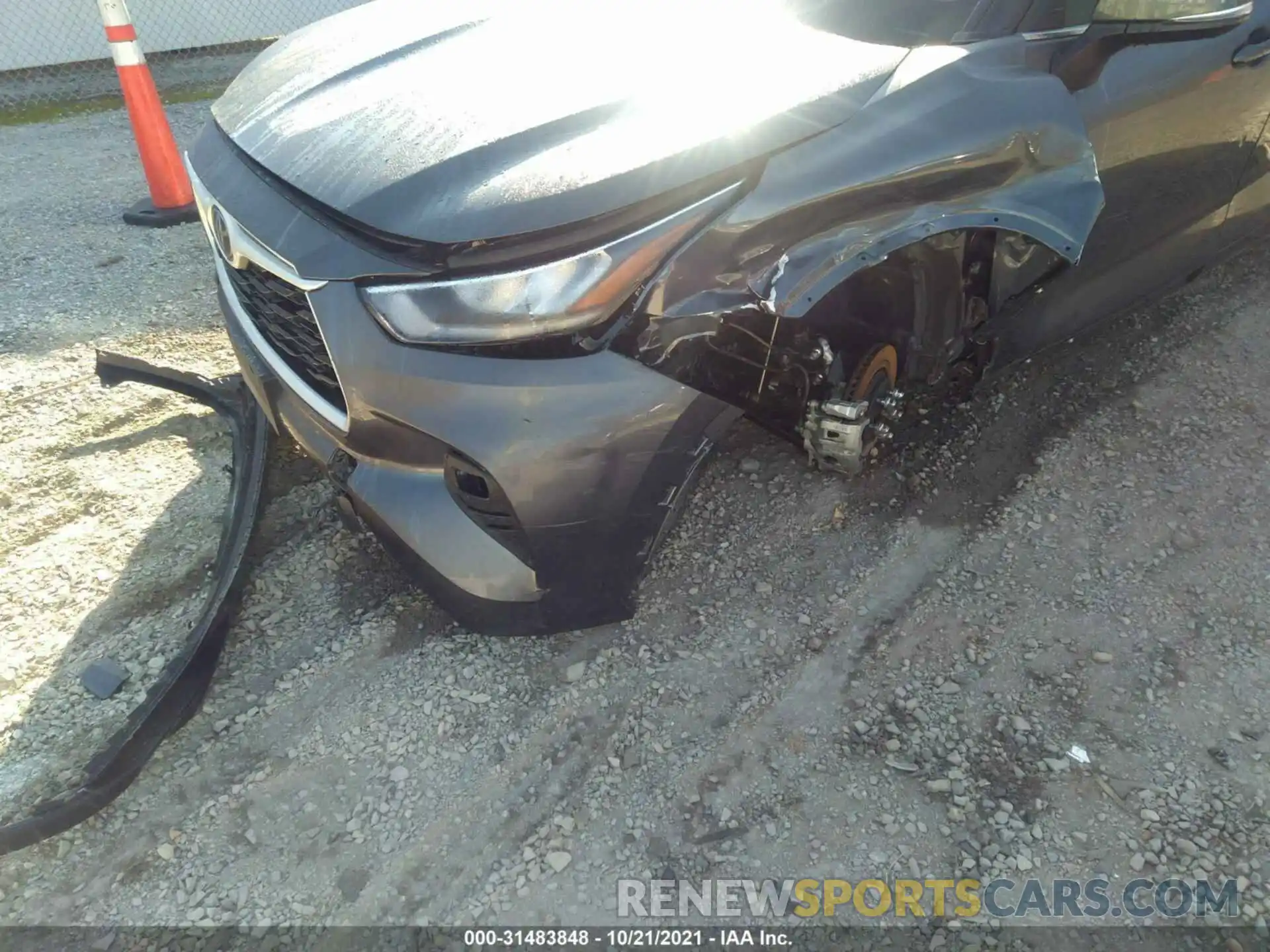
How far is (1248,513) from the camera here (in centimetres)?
270

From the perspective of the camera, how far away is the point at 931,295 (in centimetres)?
241

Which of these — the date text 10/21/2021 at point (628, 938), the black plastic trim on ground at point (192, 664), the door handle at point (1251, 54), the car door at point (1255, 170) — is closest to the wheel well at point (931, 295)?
the door handle at point (1251, 54)

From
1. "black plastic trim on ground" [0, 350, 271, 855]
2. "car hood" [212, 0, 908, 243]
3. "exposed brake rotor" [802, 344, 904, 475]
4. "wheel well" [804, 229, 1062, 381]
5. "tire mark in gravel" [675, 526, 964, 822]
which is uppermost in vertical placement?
"car hood" [212, 0, 908, 243]

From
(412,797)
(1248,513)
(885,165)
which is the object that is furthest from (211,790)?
(1248,513)

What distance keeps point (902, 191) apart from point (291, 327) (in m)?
1.42

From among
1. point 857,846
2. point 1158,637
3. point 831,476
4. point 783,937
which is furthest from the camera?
point 831,476

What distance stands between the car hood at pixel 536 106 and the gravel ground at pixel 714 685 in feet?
3.65

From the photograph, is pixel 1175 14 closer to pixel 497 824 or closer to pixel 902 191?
pixel 902 191

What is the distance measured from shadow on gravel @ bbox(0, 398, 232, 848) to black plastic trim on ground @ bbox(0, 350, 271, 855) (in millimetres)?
85

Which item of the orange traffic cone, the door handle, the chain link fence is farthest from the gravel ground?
the chain link fence

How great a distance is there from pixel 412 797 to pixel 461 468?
2.44 ft

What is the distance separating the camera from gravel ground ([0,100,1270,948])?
183cm

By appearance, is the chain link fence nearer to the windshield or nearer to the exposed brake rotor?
the windshield

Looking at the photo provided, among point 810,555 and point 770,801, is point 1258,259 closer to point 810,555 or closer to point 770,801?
point 810,555
